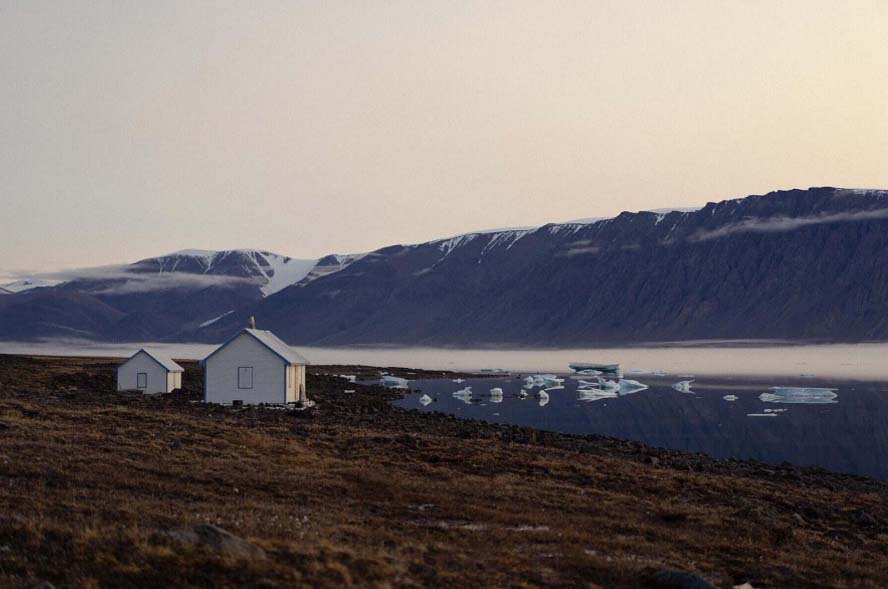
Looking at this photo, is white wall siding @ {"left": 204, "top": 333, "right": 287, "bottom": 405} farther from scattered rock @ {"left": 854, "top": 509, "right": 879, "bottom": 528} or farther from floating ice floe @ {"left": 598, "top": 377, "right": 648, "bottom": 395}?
floating ice floe @ {"left": 598, "top": 377, "right": 648, "bottom": 395}

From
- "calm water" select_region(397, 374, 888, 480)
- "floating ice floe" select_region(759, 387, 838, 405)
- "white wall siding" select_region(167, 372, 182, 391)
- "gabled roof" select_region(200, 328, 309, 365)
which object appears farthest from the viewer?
"floating ice floe" select_region(759, 387, 838, 405)

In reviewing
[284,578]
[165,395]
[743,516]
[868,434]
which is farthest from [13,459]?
[868,434]

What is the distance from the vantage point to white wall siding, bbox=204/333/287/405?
4659 centimetres

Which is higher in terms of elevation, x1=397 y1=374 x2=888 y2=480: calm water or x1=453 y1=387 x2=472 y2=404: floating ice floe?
x1=453 y1=387 x2=472 y2=404: floating ice floe

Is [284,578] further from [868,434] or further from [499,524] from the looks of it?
[868,434]

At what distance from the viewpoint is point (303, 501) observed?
18500mm

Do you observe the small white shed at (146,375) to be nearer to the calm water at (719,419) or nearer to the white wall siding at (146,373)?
the white wall siding at (146,373)

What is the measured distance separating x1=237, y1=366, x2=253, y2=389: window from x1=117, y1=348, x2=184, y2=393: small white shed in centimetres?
1007

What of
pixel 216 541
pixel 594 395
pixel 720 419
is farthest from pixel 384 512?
pixel 594 395

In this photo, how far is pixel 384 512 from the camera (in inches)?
706

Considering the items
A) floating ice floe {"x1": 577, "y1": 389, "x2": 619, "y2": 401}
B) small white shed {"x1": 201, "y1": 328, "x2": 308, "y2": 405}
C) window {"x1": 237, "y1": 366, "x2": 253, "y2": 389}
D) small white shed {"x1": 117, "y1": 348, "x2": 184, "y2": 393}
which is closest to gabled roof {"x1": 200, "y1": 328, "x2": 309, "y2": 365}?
small white shed {"x1": 201, "y1": 328, "x2": 308, "y2": 405}

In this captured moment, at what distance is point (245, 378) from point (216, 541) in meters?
35.4

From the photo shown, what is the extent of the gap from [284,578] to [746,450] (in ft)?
132

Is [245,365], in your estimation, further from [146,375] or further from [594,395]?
[594,395]
